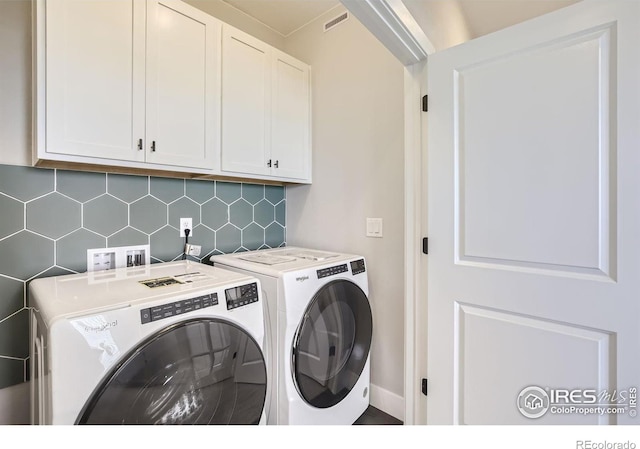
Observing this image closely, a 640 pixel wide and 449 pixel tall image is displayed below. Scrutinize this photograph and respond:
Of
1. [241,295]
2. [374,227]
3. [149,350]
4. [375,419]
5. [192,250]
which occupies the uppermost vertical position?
Result: [374,227]

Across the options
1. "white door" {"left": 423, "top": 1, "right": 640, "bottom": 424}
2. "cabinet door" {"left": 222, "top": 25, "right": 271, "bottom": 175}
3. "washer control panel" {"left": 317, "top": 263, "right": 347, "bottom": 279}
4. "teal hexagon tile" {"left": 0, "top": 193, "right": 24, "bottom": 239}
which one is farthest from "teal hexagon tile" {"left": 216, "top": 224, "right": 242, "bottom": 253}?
"white door" {"left": 423, "top": 1, "right": 640, "bottom": 424}

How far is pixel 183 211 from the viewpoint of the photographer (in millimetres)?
1790

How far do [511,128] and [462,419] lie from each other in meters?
1.27

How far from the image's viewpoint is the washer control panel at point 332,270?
57.8 inches

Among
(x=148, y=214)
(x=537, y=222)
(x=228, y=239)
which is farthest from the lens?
(x=228, y=239)

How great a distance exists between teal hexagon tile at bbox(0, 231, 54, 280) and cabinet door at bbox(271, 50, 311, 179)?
120 cm

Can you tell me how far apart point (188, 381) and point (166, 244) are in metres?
0.97

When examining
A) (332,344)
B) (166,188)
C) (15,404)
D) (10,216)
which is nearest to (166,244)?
(166,188)

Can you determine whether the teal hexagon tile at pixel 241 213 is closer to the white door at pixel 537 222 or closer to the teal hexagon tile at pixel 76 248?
the teal hexagon tile at pixel 76 248

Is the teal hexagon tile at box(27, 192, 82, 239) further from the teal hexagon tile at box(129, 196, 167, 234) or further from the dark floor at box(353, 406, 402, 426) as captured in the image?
the dark floor at box(353, 406, 402, 426)

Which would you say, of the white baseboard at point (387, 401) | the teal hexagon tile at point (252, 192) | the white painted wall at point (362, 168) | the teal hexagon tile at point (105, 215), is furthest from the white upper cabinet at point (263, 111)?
the white baseboard at point (387, 401)

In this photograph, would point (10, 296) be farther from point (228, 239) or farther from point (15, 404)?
point (228, 239)

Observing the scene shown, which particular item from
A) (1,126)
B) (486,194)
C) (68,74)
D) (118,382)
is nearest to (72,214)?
(1,126)

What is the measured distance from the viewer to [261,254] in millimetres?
1875
